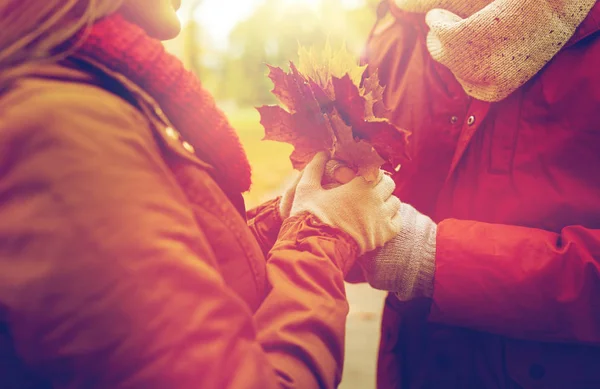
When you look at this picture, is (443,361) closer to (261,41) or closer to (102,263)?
(102,263)

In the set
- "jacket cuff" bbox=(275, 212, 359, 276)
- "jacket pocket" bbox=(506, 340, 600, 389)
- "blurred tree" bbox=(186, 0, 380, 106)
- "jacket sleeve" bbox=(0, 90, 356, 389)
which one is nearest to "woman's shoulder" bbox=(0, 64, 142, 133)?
"jacket sleeve" bbox=(0, 90, 356, 389)

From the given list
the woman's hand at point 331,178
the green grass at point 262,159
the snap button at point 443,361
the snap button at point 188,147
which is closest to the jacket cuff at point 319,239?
the woman's hand at point 331,178

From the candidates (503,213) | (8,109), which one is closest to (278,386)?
(8,109)

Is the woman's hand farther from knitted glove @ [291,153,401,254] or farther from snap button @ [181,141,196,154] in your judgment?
snap button @ [181,141,196,154]

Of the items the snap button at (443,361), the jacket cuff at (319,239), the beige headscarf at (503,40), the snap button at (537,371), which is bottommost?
the snap button at (443,361)

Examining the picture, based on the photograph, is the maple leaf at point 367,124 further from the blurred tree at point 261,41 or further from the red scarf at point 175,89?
the blurred tree at point 261,41

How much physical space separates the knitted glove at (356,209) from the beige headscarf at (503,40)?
17.5 inches

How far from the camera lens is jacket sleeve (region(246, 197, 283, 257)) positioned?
1280 millimetres

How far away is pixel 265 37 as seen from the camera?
4.82m

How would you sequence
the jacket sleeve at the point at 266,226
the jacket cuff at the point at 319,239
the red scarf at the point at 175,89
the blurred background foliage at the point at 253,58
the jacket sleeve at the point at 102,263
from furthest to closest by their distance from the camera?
the blurred background foliage at the point at 253,58, the jacket sleeve at the point at 266,226, the jacket cuff at the point at 319,239, the red scarf at the point at 175,89, the jacket sleeve at the point at 102,263

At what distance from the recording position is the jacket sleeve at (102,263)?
582 mm

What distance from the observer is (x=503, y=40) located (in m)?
1.16

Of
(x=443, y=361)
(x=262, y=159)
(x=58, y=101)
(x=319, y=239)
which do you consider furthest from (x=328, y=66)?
(x=262, y=159)

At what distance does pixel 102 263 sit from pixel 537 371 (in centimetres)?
120
